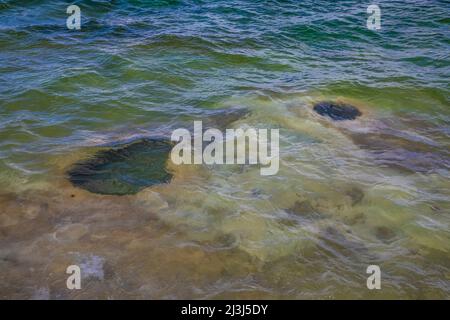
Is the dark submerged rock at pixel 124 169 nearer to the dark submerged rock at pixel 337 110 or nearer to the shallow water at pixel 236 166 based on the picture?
the shallow water at pixel 236 166

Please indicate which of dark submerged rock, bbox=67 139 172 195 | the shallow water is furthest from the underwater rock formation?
the shallow water

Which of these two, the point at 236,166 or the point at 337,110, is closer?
the point at 236,166

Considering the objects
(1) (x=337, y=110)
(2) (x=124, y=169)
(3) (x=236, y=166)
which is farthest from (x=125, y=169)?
(1) (x=337, y=110)

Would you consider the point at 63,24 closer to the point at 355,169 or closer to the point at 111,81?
the point at 111,81

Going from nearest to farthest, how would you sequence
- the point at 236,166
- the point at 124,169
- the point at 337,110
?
the point at 124,169 < the point at 236,166 < the point at 337,110

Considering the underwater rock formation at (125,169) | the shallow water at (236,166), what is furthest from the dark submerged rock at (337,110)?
the underwater rock formation at (125,169)

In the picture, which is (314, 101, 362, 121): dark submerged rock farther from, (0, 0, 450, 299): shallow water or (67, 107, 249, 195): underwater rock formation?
(67, 107, 249, 195): underwater rock formation

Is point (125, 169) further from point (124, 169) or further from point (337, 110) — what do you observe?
point (337, 110)
